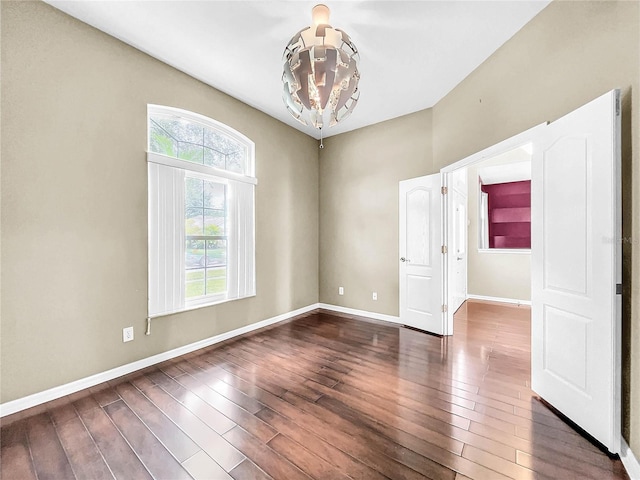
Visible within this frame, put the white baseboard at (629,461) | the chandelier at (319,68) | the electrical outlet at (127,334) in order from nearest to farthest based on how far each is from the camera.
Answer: the white baseboard at (629,461)
the chandelier at (319,68)
the electrical outlet at (127,334)

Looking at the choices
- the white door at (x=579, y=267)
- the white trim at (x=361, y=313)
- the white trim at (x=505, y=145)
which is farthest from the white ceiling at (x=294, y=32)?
the white trim at (x=361, y=313)

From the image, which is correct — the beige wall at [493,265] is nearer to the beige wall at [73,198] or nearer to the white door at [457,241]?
the white door at [457,241]

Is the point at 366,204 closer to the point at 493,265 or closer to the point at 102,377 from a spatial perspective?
the point at 493,265

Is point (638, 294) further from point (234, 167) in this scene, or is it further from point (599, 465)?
point (234, 167)

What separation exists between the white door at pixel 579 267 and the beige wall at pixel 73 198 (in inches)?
135

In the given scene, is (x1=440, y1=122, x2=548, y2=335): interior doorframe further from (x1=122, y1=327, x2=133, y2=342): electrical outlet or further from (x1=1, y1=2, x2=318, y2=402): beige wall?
(x1=122, y1=327, x2=133, y2=342): electrical outlet

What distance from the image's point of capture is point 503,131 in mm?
2521

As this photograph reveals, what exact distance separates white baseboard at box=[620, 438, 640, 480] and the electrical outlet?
3.72 meters

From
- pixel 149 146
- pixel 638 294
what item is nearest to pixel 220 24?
pixel 149 146

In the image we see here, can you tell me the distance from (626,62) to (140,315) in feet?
13.7

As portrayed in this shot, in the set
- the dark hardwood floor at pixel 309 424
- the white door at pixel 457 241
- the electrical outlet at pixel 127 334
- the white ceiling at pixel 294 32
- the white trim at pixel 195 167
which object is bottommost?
the dark hardwood floor at pixel 309 424

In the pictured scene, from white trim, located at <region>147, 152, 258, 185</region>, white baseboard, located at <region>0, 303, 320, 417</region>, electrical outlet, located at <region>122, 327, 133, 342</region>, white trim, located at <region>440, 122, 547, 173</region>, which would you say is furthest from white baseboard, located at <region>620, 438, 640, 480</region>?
white trim, located at <region>147, 152, 258, 185</region>

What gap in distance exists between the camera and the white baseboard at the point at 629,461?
1.43m

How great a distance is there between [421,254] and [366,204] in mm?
1257
